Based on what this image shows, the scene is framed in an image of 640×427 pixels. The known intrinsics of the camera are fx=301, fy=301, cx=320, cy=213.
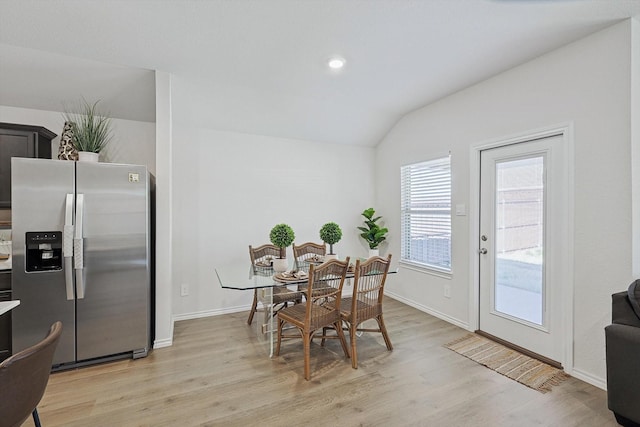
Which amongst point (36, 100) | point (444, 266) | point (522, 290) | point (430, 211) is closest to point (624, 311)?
point (522, 290)

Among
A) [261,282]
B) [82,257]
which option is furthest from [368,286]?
[82,257]

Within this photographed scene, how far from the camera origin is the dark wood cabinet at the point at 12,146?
9.09 ft

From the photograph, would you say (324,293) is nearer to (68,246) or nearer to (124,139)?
(68,246)

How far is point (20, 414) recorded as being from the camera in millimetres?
1168

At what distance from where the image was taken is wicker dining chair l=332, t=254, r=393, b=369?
2.70 meters

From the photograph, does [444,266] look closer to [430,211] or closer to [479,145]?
[430,211]

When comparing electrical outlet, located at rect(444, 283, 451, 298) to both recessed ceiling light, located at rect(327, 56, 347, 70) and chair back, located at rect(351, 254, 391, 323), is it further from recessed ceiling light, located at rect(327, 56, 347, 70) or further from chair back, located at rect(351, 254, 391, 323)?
recessed ceiling light, located at rect(327, 56, 347, 70)

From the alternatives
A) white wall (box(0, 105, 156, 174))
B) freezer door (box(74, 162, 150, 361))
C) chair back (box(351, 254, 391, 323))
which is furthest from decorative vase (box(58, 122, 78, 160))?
chair back (box(351, 254, 391, 323))

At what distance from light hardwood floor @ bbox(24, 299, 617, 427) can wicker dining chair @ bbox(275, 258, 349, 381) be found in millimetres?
259

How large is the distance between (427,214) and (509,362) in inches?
77.2

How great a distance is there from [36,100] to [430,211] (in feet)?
15.4

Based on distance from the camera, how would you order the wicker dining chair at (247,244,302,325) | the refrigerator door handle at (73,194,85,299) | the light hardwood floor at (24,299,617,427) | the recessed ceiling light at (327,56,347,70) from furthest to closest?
the wicker dining chair at (247,244,302,325) < the recessed ceiling light at (327,56,347,70) < the refrigerator door handle at (73,194,85,299) < the light hardwood floor at (24,299,617,427)

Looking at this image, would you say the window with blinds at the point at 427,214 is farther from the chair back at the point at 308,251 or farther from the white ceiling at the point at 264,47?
the chair back at the point at 308,251

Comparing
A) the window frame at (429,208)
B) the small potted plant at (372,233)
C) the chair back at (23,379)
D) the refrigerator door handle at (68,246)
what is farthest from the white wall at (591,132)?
the refrigerator door handle at (68,246)
